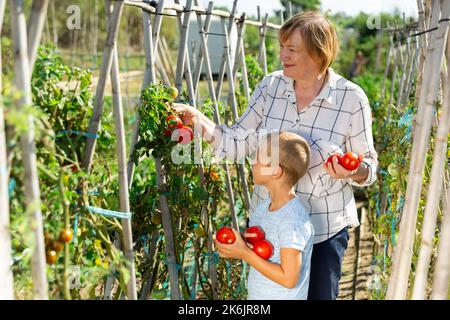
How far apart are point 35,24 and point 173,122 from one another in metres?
0.71

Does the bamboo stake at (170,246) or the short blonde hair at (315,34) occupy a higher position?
the short blonde hair at (315,34)

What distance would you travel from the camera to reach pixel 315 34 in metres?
2.12

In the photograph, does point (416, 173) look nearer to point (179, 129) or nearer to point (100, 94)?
point (179, 129)

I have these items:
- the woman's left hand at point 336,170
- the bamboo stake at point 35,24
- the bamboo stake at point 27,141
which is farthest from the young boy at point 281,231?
the bamboo stake at point 35,24

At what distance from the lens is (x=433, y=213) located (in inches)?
70.5

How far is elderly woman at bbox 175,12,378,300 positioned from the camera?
6.96ft

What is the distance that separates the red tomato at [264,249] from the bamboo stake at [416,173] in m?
0.35

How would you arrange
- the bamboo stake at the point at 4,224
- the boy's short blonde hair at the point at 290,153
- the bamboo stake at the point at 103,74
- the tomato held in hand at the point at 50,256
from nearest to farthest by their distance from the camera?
1. the bamboo stake at the point at 4,224
2. the tomato held in hand at the point at 50,256
3. the bamboo stake at the point at 103,74
4. the boy's short blonde hair at the point at 290,153

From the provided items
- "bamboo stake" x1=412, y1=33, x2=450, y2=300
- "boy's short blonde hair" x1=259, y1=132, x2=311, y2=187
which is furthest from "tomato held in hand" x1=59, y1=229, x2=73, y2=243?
"bamboo stake" x1=412, y1=33, x2=450, y2=300

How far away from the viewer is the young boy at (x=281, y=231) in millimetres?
1823

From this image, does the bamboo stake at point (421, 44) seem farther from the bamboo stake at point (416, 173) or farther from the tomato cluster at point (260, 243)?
the tomato cluster at point (260, 243)
